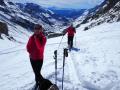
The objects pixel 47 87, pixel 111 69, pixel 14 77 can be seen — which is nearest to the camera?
pixel 47 87

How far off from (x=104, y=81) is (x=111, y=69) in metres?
1.64

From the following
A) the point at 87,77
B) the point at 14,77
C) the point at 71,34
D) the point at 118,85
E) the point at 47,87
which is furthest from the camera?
the point at 71,34

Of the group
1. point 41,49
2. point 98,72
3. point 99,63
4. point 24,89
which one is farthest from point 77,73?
point 41,49

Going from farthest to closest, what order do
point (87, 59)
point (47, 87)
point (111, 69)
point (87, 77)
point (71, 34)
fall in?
point (71, 34) < point (87, 59) < point (111, 69) < point (87, 77) < point (47, 87)

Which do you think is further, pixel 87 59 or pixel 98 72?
pixel 87 59

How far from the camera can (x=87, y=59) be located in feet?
50.1

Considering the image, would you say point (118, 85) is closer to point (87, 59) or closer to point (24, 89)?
point (24, 89)

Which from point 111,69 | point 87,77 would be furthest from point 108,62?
point 87,77

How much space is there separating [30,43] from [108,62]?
19.6ft

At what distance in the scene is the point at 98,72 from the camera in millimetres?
11875

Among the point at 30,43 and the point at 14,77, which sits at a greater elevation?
the point at 30,43

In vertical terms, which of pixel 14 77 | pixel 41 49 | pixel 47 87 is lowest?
pixel 14 77

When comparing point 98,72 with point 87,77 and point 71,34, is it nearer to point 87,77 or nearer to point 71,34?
point 87,77

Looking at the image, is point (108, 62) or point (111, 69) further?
point (108, 62)
